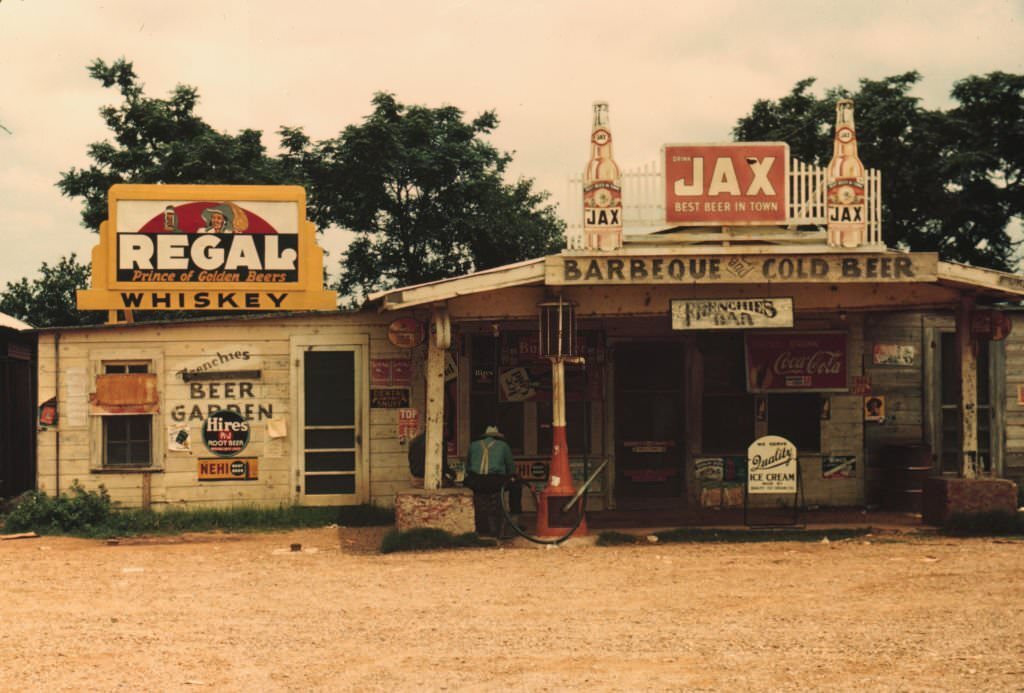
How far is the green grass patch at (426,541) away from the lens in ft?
46.3

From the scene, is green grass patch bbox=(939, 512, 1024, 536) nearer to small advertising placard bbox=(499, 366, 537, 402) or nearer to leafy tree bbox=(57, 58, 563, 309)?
small advertising placard bbox=(499, 366, 537, 402)

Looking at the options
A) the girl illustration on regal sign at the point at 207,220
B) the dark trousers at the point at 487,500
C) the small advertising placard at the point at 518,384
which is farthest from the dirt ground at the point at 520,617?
the girl illustration on regal sign at the point at 207,220

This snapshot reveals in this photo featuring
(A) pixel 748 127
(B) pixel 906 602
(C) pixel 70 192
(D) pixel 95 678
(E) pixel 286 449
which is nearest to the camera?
(D) pixel 95 678

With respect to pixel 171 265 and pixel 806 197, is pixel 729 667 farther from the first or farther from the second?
pixel 171 265

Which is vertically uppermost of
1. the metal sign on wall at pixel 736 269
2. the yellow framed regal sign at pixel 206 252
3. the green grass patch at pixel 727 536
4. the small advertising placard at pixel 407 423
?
the yellow framed regal sign at pixel 206 252

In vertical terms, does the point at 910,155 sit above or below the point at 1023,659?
above

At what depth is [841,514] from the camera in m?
17.2

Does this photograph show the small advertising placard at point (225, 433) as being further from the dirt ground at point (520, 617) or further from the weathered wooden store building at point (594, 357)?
the dirt ground at point (520, 617)

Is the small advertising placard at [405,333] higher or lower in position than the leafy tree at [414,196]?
lower

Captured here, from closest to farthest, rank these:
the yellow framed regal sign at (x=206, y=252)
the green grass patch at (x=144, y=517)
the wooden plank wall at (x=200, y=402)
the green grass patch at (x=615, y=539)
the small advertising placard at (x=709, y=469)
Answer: the green grass patch at (x=615, y=539) → the green grass patch at (x=144, y=517) → the wooden plank wall at (x=200, y=402) → the yellow framed regal sign at (x=206, y=252) → the small advertising placard at (x=709, y=469)

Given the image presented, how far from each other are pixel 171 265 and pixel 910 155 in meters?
23.1

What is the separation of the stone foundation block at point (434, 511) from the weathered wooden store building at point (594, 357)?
0.81m

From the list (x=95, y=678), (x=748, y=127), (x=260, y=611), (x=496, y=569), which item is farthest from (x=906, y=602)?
(x=748, y=127)

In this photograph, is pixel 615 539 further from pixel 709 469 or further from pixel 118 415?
pixel 118 415
